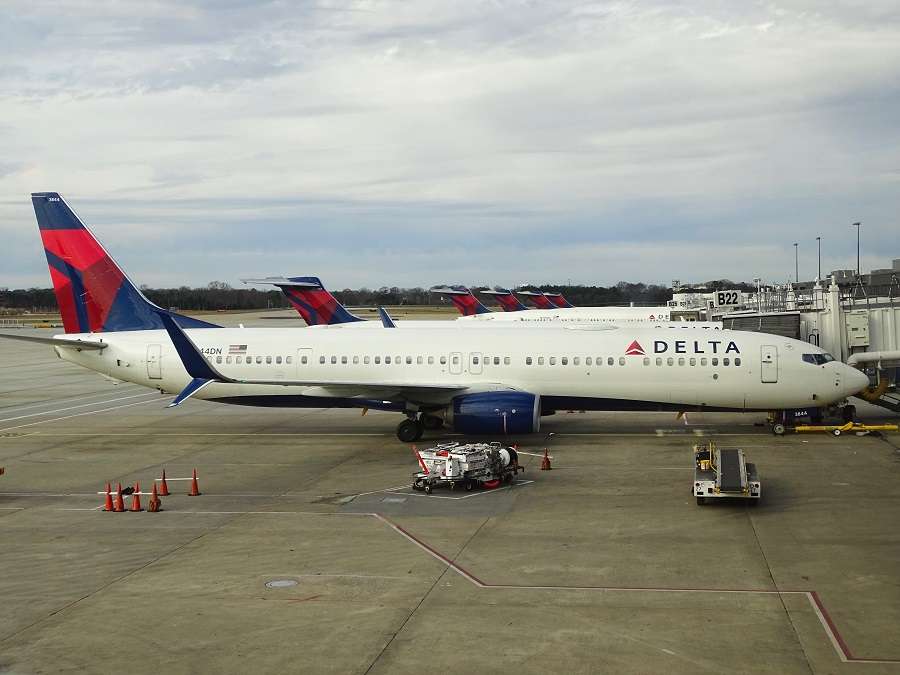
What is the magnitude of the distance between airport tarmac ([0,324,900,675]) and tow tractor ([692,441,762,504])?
0.50 metres

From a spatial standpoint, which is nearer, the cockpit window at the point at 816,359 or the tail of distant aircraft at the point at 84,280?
the cockpit window at the point at 816,359

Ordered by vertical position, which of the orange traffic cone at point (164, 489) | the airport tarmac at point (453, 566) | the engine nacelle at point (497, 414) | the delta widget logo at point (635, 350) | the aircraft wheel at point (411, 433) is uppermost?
the delta widget logo at point (635, 350)

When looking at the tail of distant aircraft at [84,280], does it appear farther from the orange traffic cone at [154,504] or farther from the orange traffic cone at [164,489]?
the orange traffic cone at [154,504]

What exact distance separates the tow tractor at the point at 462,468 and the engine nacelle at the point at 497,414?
4.91 meters

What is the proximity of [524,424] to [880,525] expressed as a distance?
473 inches

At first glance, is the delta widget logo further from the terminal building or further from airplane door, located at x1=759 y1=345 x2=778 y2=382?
the terminal building

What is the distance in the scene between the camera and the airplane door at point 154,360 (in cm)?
3262

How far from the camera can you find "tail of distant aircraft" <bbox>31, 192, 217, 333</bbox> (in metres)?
33.7

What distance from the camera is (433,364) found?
31.4 metres

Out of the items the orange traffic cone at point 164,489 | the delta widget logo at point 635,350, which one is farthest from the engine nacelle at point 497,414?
the orange traffic cone at point 164,489

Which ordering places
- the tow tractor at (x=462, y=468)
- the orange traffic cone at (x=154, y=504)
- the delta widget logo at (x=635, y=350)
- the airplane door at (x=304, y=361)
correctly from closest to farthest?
the orange traffic cone at (x=154, y=504), the tow tractor at (x=462, y=468), the delta widget logo at (x=635, y=350), the airplane door at (x=304, y=361)

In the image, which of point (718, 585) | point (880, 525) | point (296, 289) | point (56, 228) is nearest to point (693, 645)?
point (718, 585)

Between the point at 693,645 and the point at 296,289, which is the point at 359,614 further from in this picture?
the point at 296,289

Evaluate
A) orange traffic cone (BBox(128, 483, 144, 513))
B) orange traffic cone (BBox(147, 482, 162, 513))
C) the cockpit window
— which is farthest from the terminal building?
orange traffic cone (BBox(128, 483, 144, 513))
